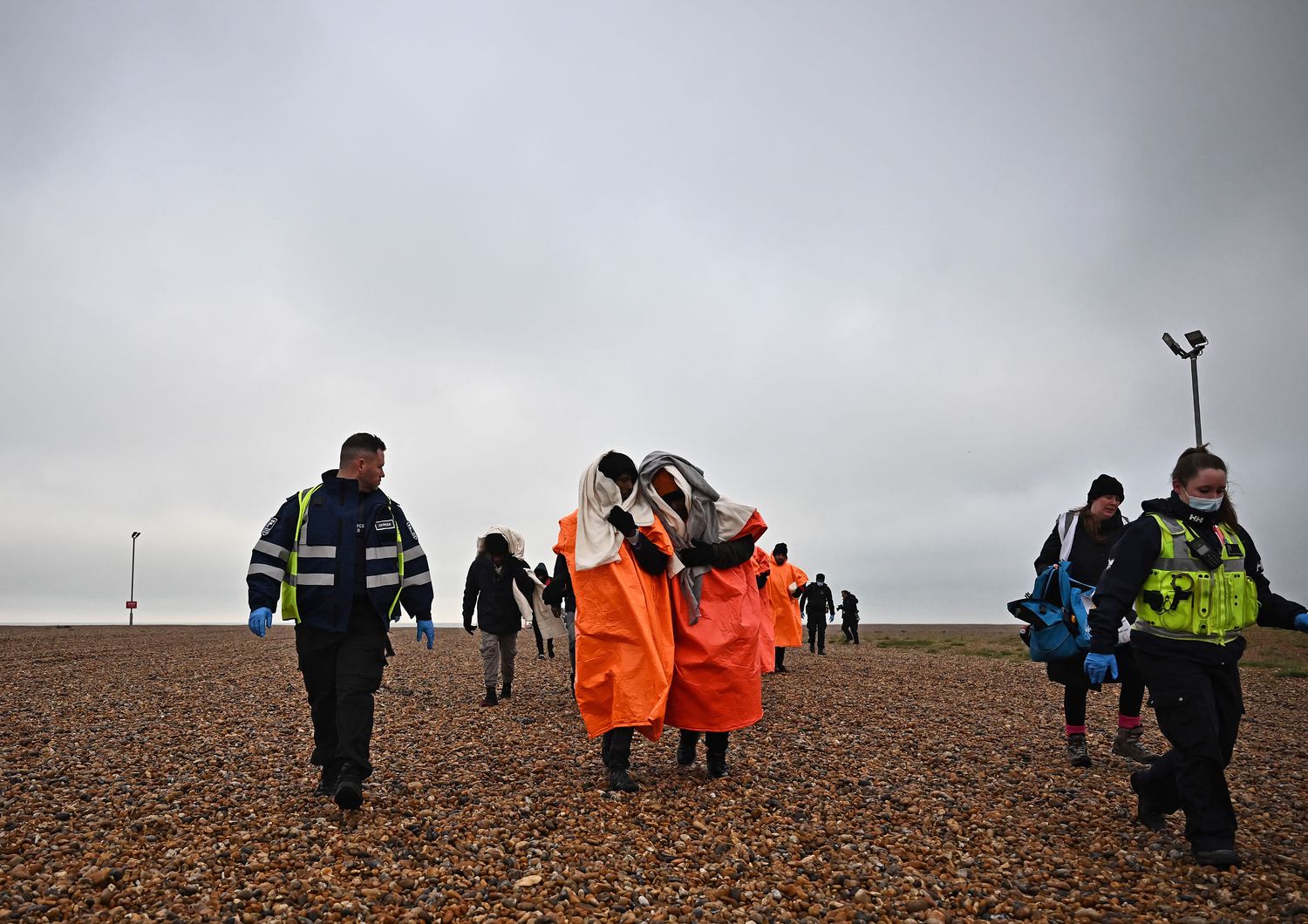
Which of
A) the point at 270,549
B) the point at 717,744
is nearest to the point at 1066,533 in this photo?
the point at 717,744

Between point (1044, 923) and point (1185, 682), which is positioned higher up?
point (1185, 682)

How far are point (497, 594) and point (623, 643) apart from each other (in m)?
5.27

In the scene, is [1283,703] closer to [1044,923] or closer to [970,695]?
[970,695]

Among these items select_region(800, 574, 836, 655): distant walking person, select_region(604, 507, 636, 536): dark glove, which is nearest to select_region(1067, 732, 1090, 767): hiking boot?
select_region(604, 507, 636, 536): dark glove

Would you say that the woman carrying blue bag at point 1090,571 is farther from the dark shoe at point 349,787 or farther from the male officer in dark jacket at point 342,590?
the dark shoe at point 349,787

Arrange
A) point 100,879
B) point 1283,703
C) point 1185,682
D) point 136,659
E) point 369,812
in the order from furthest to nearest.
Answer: point 136,659 → point 1283,703 → point 369,812 → point 1185,682 → point 100,879

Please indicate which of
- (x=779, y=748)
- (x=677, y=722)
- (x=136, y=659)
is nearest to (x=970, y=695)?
(x=779, y=748)

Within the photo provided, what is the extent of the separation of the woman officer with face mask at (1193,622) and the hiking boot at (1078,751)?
195cm

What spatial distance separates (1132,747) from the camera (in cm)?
694

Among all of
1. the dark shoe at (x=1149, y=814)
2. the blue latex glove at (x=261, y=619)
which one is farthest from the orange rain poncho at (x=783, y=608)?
the blue latex glove at (x=261, y=619)

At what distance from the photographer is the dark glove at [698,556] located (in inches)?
240

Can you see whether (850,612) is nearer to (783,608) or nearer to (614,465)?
(783,608)

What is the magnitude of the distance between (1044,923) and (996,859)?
825 mm

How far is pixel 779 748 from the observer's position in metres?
7.64
